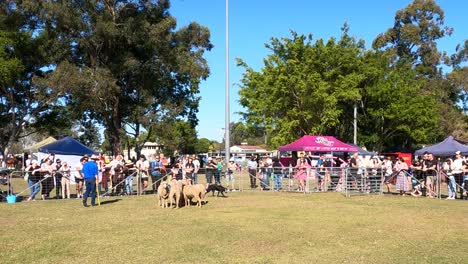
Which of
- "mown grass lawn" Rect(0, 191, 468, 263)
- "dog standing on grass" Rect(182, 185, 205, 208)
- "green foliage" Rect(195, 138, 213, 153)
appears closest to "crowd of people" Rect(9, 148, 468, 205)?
"dog standing on grass" Rect(182, 185, 205, 208)

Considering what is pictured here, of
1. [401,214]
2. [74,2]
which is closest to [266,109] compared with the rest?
[74,2]

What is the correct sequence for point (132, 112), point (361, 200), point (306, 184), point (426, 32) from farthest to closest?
point (426, 32), point (132, 112), point (306, 184), point (361, 200)

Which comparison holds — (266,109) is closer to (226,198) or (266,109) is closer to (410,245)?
(226,198)

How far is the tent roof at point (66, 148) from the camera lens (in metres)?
25.9

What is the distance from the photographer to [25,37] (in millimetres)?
38562

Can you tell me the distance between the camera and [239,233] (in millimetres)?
10156

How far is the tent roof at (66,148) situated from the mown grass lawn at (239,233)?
10.5 m

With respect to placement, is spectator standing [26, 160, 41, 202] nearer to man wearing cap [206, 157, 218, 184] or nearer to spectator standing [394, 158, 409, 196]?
man wearing cap [206, 157, 218, 184]

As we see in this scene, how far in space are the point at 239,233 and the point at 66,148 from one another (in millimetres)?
18810

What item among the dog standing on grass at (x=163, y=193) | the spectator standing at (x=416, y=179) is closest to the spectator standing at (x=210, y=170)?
the dog standing on grass at (x=163, y=193)

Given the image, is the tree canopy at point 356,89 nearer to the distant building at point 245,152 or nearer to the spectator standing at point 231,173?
the spectator standing at point 231,173

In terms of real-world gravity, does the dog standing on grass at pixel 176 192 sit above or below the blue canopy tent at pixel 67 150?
below

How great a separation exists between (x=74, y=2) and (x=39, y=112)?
12.9 m

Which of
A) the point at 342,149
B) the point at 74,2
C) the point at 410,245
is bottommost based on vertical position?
the point at 410,245
